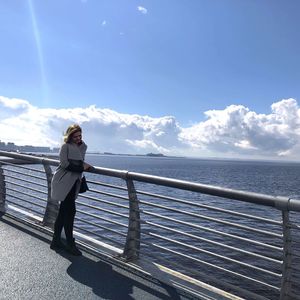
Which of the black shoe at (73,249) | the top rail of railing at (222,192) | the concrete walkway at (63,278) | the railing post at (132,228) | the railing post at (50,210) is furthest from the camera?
the railing post at (50,210)

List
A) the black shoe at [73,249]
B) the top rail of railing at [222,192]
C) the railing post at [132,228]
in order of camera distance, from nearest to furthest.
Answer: the top rail of railing at [222,192]
the railing post at [132,228]
the black shoe at [73,249]

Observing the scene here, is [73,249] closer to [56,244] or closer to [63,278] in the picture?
[56,244]

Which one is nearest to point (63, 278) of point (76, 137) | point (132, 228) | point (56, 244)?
point (132, 228)

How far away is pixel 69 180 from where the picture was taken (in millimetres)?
5270

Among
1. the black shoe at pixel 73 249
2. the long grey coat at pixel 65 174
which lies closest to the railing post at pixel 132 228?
the black shoe at pixel 73 249

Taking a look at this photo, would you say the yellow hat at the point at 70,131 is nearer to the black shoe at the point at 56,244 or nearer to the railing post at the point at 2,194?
the black shoe at the point at 56,244

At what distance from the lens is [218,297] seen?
3.83 meters

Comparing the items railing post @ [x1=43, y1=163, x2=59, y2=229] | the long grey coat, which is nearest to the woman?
the long grey coat

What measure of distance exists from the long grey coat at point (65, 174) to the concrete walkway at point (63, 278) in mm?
747

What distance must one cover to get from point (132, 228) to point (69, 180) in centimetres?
106

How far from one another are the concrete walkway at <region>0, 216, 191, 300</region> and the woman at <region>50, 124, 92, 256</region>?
20 centimetres

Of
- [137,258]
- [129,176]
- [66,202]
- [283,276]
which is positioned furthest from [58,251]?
[283,276]

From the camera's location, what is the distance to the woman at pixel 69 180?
5188 millimetres

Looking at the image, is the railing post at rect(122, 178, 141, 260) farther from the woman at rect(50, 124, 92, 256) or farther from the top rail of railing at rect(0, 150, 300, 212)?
the woman at rect(50, 124, 92, 256)
